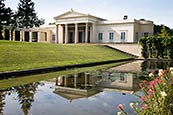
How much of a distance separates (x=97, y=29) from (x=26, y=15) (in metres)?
41.1

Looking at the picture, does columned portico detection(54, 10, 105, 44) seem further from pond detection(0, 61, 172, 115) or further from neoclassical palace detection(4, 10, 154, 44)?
pond detection(0, 61, 172, 115)

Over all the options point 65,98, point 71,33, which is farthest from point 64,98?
point 71,33

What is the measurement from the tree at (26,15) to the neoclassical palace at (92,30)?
29.0m

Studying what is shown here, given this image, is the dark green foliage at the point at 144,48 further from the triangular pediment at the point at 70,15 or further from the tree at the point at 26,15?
the tree at the point at 26,15

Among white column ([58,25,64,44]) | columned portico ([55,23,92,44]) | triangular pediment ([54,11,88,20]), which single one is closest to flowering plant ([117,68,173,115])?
triangular pediment ([54,11,88,20])

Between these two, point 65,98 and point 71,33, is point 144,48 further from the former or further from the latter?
point 65,98

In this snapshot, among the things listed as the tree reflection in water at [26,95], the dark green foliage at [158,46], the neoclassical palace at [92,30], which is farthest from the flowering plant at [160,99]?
the neoclassical palace at [92,30]

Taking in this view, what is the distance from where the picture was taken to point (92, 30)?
153 feet

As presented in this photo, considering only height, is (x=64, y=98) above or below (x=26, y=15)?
below

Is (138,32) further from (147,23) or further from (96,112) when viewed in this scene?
(96,112)

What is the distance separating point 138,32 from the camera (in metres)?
45.3

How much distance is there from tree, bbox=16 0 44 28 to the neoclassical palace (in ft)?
95.3

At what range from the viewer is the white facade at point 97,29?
44.0 meters

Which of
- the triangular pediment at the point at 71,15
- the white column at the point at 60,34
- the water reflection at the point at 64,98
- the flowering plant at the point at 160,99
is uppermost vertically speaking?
the triangular pediment at the point at 71,15
